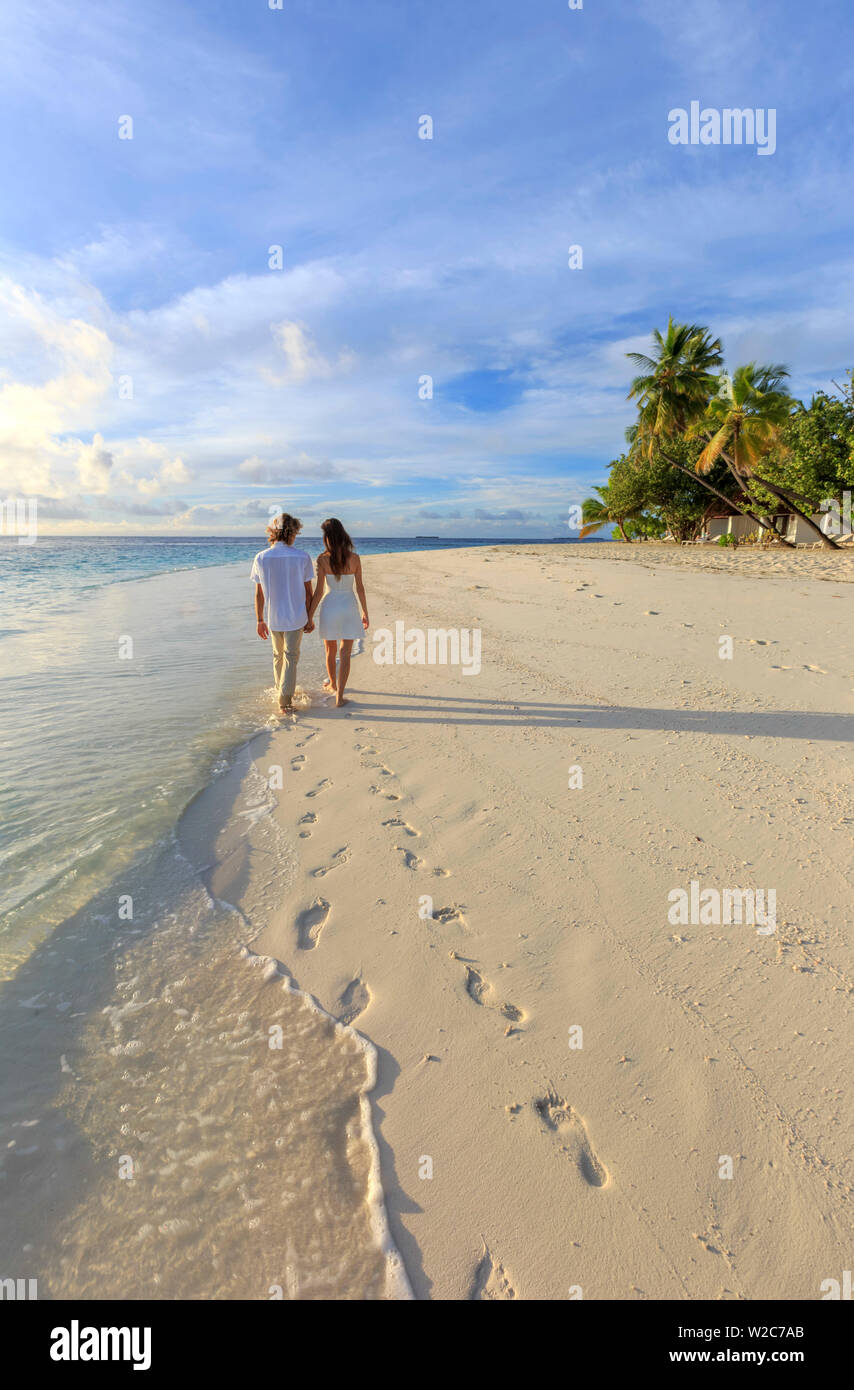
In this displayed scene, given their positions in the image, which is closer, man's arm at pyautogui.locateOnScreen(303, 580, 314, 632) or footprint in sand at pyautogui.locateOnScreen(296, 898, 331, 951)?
footprint in sand at pyautogui.locateOnScreen(296, 898, 331, 951)

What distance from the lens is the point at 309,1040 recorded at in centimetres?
254

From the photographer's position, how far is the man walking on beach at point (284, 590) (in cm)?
640

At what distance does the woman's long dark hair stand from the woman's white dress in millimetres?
132

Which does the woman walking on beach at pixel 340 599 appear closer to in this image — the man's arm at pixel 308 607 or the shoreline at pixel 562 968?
the man's arm at pixel 308 607

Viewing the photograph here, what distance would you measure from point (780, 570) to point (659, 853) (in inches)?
639

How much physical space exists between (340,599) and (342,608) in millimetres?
101

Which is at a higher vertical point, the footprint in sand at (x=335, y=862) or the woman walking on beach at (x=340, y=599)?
the woman walking on beach at (x=340, y=599)

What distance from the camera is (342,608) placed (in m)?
6.75

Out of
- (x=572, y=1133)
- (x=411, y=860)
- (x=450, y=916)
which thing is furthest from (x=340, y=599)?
(x=572, y=1133)

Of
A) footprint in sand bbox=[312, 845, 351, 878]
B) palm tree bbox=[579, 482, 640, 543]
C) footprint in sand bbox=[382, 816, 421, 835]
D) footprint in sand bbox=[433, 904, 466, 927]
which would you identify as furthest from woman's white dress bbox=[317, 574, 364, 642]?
palm tree bbox=[579, 482, 640, 543]

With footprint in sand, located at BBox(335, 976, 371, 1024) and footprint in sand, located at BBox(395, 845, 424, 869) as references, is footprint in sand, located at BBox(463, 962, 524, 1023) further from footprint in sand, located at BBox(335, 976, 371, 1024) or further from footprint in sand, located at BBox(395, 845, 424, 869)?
footprint in sand, located at BBox(395, 845, 424, 869)

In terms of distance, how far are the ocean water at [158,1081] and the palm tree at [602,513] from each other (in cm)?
5031
